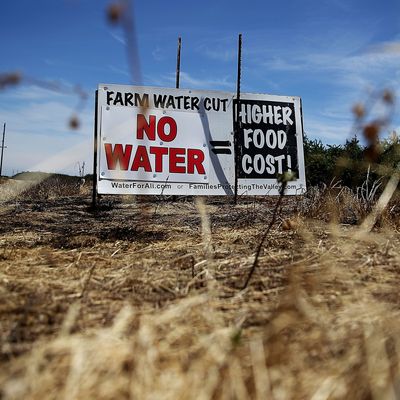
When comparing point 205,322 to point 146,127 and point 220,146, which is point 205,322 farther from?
point 220,146

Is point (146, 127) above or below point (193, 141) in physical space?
above

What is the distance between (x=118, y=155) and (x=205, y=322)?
5.20 metres

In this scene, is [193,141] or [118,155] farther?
[193,141]

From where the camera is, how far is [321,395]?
3.49 ft

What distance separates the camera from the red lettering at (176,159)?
6.71 metres

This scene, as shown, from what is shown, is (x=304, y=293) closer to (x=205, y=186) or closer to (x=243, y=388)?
(x=243, y=388)

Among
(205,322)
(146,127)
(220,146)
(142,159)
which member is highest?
(146,127)

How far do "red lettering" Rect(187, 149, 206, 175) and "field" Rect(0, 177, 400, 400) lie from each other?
4.04 m

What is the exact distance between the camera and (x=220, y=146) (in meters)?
6.97

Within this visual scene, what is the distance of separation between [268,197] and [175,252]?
5227 mm

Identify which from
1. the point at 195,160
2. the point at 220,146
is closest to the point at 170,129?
the point at 195,160

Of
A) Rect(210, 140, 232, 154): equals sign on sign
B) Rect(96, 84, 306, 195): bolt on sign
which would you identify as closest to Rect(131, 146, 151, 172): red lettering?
Rect(96, 84, 306, 195): bolt on sign

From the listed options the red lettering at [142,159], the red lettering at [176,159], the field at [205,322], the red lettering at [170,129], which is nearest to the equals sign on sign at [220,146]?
the red lettering at [176,159]

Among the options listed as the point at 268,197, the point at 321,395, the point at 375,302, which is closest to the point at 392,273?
the point at 375,302
